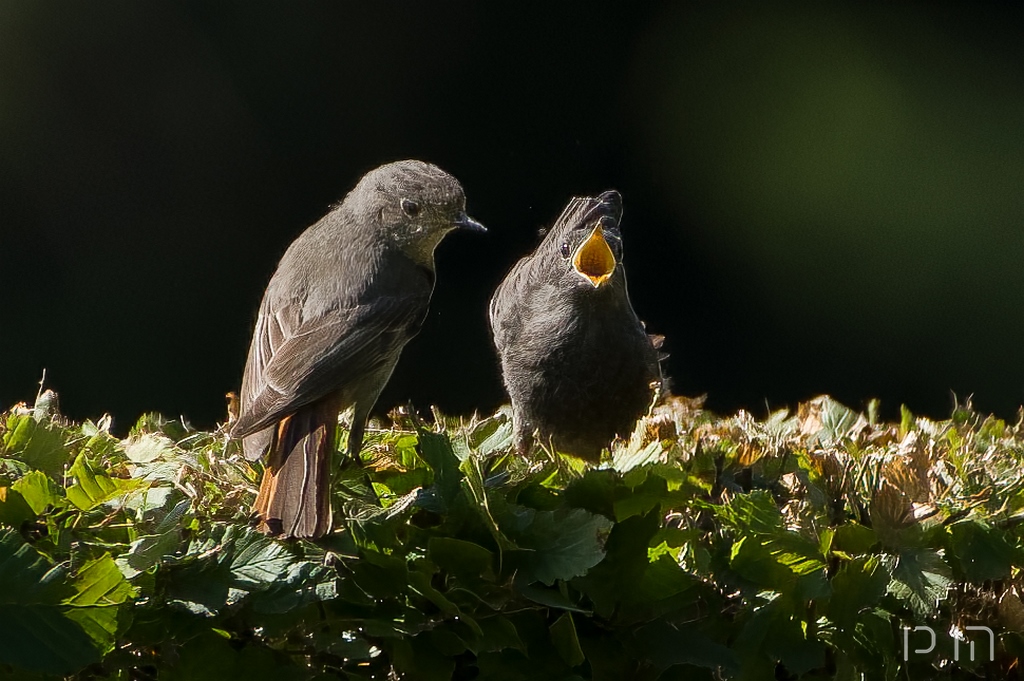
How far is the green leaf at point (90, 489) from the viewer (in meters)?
1.41

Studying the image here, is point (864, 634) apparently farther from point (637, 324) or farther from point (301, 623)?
point (637, 324)

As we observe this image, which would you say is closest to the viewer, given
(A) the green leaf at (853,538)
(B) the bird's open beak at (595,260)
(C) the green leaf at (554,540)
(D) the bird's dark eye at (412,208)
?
(C) the green leaf at (554,540)

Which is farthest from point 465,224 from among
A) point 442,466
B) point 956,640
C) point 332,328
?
point 956,640

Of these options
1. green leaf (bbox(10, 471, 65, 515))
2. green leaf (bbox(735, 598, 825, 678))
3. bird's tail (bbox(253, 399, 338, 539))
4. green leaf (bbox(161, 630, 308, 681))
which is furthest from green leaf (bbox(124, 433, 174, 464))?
green leaf (bbox(735, 598, 825, 678))

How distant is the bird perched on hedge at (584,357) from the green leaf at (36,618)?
129cm

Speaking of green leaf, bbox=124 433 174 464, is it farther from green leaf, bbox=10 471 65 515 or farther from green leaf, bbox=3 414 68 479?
green leaf, bbox=10 471 65 515

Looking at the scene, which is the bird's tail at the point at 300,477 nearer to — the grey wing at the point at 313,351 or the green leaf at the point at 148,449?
the grey wing at the point at 313,351

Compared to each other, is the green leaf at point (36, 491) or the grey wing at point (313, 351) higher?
the green leaf at point (36, 491)

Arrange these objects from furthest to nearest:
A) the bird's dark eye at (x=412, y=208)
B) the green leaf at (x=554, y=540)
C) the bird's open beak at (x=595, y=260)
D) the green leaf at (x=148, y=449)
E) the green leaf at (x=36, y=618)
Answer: the bird's open beak at (x=595, y=260) < the bird's dark eye at (x=412, y=208) < the green leaf at (x=148, y=449) < the green leaf at (x=554, y=540) < the green leaf at (x=36, y=618)

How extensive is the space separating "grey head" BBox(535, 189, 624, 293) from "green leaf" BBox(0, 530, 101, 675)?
1.38 m

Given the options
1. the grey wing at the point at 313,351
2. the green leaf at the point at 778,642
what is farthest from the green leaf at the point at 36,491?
the green leaf at the point at 778,642

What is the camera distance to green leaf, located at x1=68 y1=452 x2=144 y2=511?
4.62ft

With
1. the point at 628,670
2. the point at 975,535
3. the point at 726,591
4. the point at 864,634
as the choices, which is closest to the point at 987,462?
the point at 975,535

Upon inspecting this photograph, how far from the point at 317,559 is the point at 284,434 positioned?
34cm
